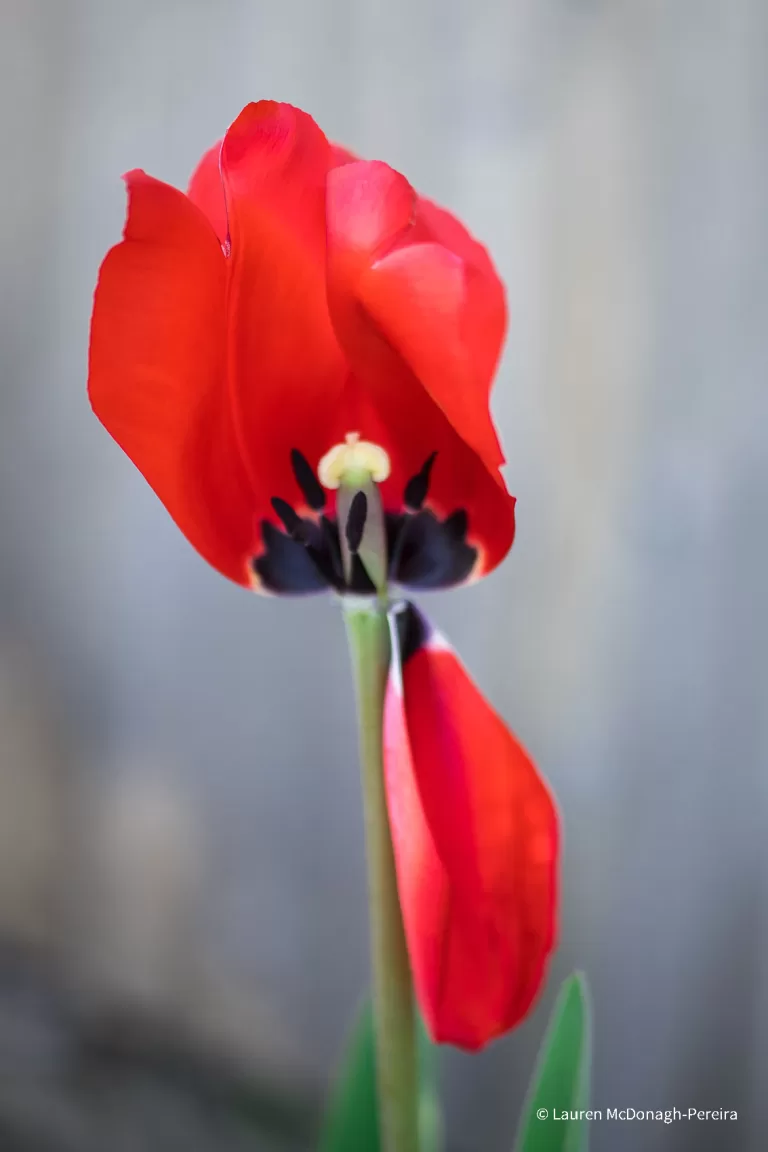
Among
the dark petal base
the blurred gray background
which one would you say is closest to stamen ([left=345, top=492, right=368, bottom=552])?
the dark petal base

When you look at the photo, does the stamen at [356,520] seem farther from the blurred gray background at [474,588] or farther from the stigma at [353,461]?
the blurred gray background at [474,588]

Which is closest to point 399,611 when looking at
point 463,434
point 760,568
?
point 463,434

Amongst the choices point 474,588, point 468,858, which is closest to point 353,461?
point 468,858

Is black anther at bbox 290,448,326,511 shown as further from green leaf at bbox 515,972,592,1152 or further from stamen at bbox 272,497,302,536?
green leaf at bbox 515,972,592,1152

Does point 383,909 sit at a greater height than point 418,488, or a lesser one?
lesser

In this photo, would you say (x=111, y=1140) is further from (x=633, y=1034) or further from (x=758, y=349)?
(x=758, y=349)

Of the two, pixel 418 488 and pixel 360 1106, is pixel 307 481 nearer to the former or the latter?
pixel 418 488

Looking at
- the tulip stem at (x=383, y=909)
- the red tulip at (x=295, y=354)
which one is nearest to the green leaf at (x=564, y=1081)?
the tulip stem at (x=383, y=909)
